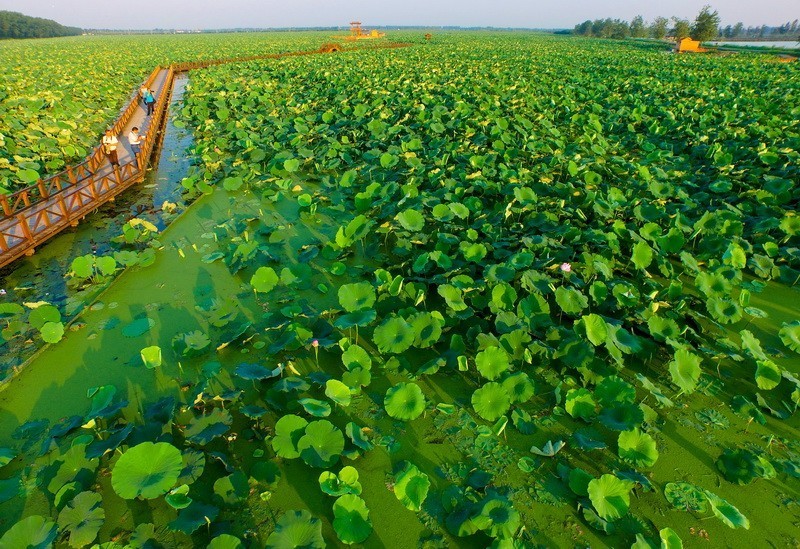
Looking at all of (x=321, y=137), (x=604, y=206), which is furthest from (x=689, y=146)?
(x=321, y=137)

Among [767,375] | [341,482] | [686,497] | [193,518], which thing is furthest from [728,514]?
[193,518]

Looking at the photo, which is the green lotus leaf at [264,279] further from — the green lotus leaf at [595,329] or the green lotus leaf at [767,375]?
the green lotus leaf at [767,375]

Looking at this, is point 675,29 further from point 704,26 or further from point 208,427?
point 208,427

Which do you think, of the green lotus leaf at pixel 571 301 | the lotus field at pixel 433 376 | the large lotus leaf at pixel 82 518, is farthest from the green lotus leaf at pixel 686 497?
the large lotus leaf at pixel 82 518

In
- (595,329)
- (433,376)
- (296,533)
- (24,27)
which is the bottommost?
(433,376)

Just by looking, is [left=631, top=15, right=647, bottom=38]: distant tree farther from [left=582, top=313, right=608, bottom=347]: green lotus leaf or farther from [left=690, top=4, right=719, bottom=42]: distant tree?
[left=582, top=313, right=608, bottom=347]: green lotus leaf

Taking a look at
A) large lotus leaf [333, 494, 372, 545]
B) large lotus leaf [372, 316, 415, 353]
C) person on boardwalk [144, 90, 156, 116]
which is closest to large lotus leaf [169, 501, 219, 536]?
large lotus leaf [333, 494, 372, 545]

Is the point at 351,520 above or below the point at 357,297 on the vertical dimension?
below

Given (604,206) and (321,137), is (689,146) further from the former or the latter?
(321,137)
